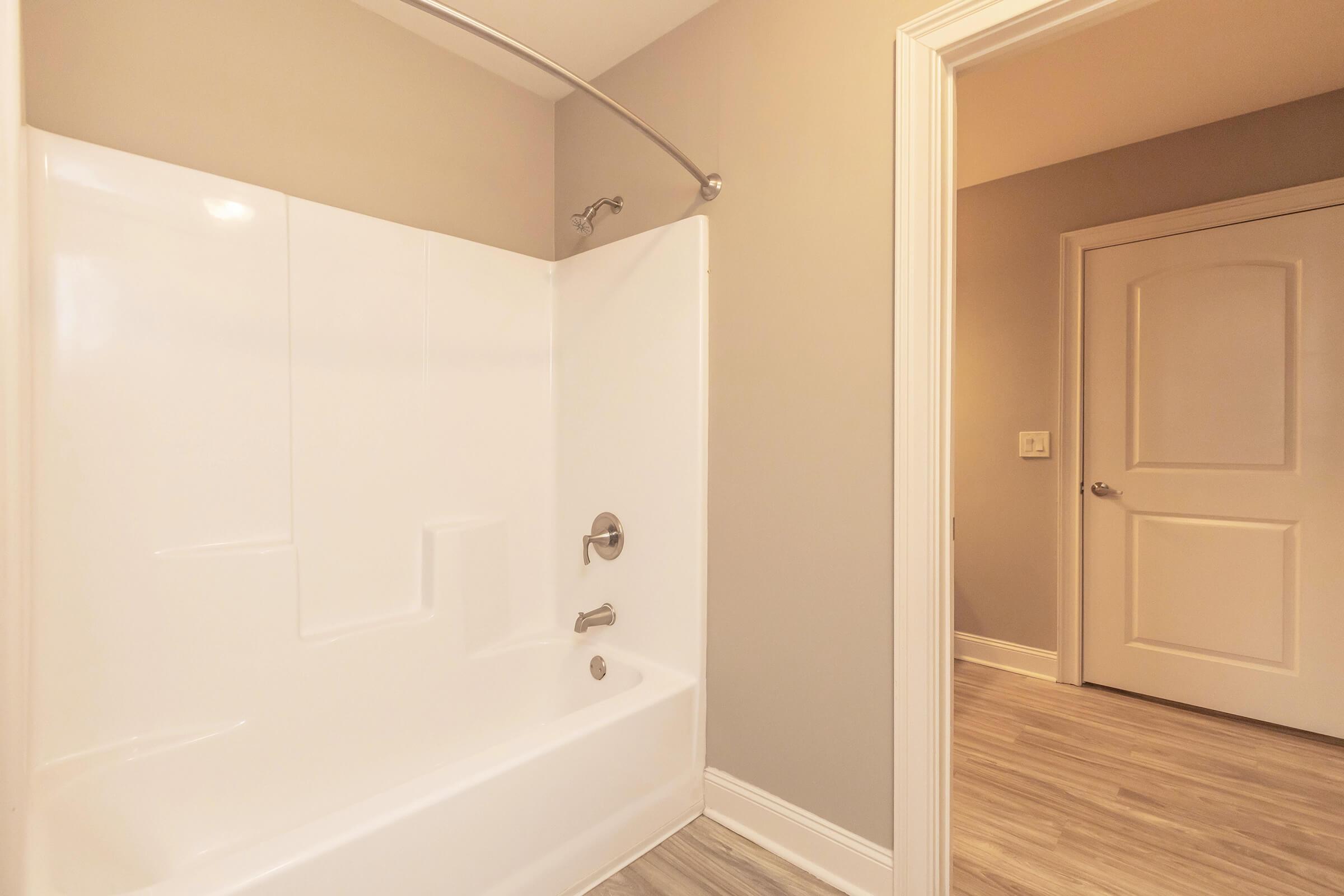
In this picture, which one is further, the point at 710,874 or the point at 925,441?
the point at 710,874

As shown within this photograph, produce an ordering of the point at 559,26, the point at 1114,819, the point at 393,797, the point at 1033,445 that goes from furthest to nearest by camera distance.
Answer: the point at 1033,445, the point at 559,26, the point at 1114,819, the point at 393,797

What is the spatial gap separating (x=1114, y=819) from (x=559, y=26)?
9.73ft

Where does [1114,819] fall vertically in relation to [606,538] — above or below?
below

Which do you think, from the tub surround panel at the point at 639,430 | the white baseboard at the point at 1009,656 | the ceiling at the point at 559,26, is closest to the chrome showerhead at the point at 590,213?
the tub surround panel at the point at 639,430

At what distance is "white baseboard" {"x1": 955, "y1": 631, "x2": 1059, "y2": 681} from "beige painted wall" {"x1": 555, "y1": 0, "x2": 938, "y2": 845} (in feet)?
6.49

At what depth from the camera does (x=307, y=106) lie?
1679 millimetres

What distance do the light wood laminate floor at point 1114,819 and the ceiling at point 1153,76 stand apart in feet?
7.22

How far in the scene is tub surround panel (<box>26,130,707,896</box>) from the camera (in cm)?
119

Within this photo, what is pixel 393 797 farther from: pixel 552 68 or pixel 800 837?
pixel 552 68

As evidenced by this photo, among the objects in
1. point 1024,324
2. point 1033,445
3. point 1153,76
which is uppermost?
point 1153,76

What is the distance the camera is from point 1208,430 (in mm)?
2443

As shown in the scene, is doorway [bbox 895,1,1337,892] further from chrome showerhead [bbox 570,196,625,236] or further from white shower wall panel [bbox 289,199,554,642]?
white shower wall panel [bbox 289,199,554,642]

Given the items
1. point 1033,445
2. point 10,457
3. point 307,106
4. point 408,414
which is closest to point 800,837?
point 408,414

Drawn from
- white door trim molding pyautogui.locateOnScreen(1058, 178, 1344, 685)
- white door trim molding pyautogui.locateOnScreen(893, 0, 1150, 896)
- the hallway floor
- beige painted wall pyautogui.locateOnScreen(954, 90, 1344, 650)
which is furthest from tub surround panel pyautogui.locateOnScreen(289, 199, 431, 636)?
white door trim molding pyautogui.locateOnScreen(1058, 178, 1344, 685)
